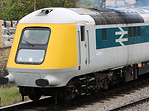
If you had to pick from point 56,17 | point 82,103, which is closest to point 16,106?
point 82,103

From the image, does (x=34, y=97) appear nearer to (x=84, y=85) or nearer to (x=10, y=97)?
(x=84, y=85)

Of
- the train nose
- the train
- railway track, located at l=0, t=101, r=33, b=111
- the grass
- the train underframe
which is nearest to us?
the train nose

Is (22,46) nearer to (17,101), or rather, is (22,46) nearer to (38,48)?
(38,48)

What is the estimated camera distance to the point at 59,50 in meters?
11.4

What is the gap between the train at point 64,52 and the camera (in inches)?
449

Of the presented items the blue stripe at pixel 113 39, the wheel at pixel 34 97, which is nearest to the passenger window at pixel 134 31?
the blue stripe at pixel 113 39

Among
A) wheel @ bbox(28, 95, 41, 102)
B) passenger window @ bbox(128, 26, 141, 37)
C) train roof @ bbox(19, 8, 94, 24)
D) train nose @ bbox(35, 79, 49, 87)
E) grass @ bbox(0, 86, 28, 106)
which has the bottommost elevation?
grass @ bbox(0, 86, 28, 106)

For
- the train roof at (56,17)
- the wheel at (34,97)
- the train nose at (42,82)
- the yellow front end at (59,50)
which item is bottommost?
the wheel at (34,97)

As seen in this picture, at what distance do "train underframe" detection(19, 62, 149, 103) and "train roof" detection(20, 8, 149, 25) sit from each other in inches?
67.0

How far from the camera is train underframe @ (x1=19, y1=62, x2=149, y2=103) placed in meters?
12.1

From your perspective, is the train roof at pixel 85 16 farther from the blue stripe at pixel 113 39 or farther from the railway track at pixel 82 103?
the railway track at pixel 82 103

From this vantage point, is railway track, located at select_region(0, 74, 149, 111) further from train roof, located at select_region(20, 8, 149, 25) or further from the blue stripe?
train roof, located at select_region(20, 8, 149, 25)

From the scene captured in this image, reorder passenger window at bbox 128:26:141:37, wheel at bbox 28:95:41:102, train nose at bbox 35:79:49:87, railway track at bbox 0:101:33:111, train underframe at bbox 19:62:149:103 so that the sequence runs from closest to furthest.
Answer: train nose at bbox 35:79:49:87
railway track at bbox 0:101:33:111
train underframe at bbox 19:62:149:103
wheel at bbox 28:95:41:102
passenger window at bbox 128:26:141:37

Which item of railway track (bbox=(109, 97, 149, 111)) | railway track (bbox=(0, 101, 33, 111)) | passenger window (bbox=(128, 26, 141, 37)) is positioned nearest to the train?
railway track (bbox=(0, 101, 33, 111))
